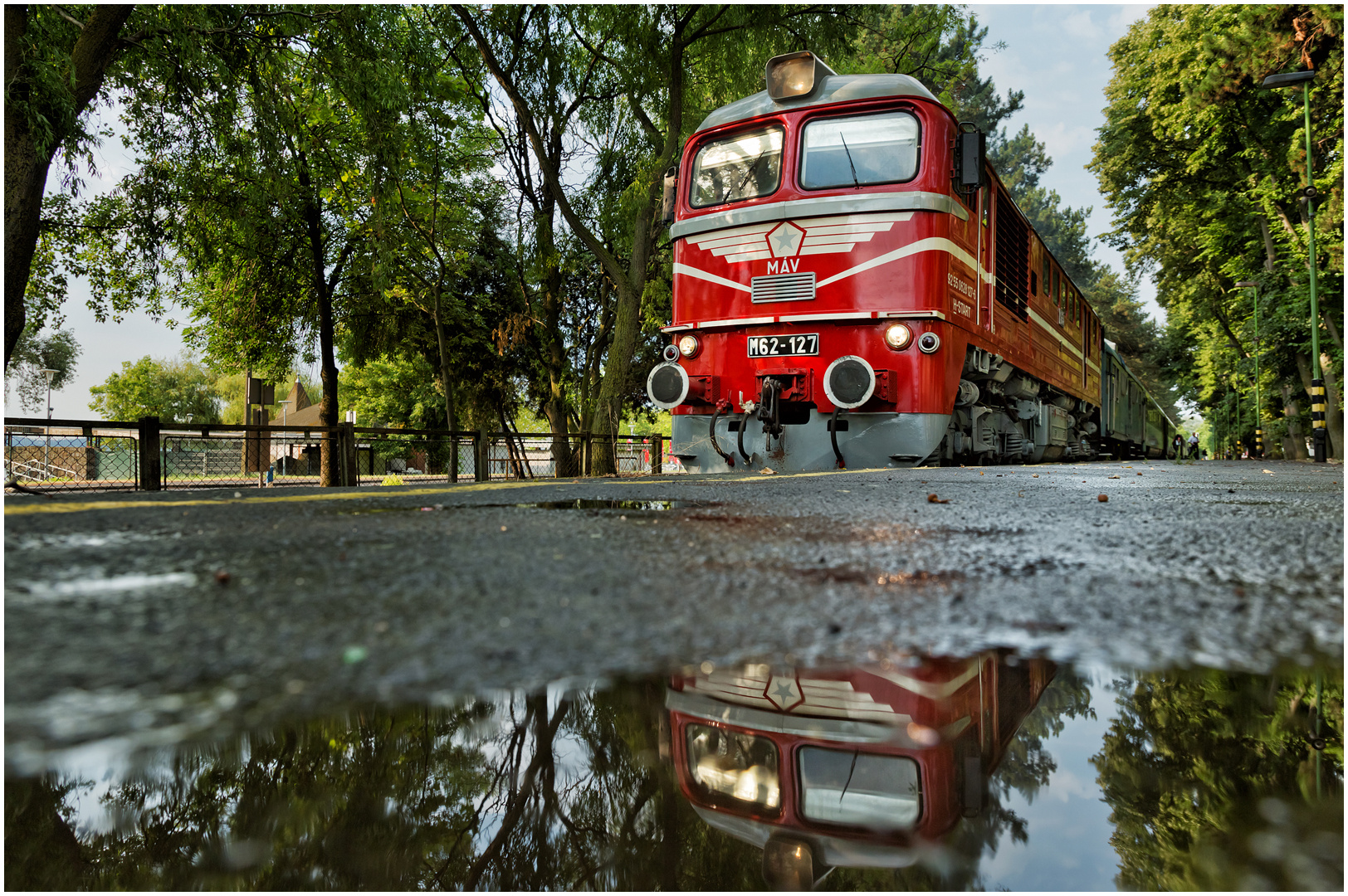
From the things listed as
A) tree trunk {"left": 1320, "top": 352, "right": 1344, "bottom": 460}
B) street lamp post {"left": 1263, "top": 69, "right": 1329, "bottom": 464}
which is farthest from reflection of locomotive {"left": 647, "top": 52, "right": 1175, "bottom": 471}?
tree trunk {"left": 1320, "top": 352, "right": 1344, "bottom": 460}

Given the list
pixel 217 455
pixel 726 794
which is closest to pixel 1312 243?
pixel 217 455

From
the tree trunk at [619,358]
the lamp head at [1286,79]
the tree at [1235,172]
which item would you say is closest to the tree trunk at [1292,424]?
the tree at [1235,172]

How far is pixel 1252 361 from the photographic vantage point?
30312 mm

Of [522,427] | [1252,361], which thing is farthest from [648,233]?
[522,427]

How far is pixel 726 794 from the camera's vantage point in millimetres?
984

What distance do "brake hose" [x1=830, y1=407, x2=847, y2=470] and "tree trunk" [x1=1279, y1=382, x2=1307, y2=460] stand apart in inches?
996

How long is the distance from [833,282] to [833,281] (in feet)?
0.04

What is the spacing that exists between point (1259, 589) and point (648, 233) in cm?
1411

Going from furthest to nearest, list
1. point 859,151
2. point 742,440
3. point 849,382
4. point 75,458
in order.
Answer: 1. point 75,458
2. point 742,440
3. point 859,151
4. point 849,382

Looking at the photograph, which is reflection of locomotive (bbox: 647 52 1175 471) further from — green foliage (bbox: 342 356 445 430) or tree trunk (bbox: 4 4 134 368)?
green foliage (bbox: 342 356 445 430)

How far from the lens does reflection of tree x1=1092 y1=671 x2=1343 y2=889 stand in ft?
2.63

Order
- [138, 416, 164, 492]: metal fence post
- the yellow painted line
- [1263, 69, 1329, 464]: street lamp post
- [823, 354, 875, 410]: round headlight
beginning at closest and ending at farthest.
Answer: the yellow painted line
[823, 354, 875, 410]: round headlight
[138, 416, 164, 492]: metal fence post
[1263, 69, 1329, 464]: street lamp post

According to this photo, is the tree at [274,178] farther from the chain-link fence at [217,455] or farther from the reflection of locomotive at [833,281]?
the reflection of locomotive at [833,281]

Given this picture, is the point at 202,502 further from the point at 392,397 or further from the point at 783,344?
the point at 392,397
